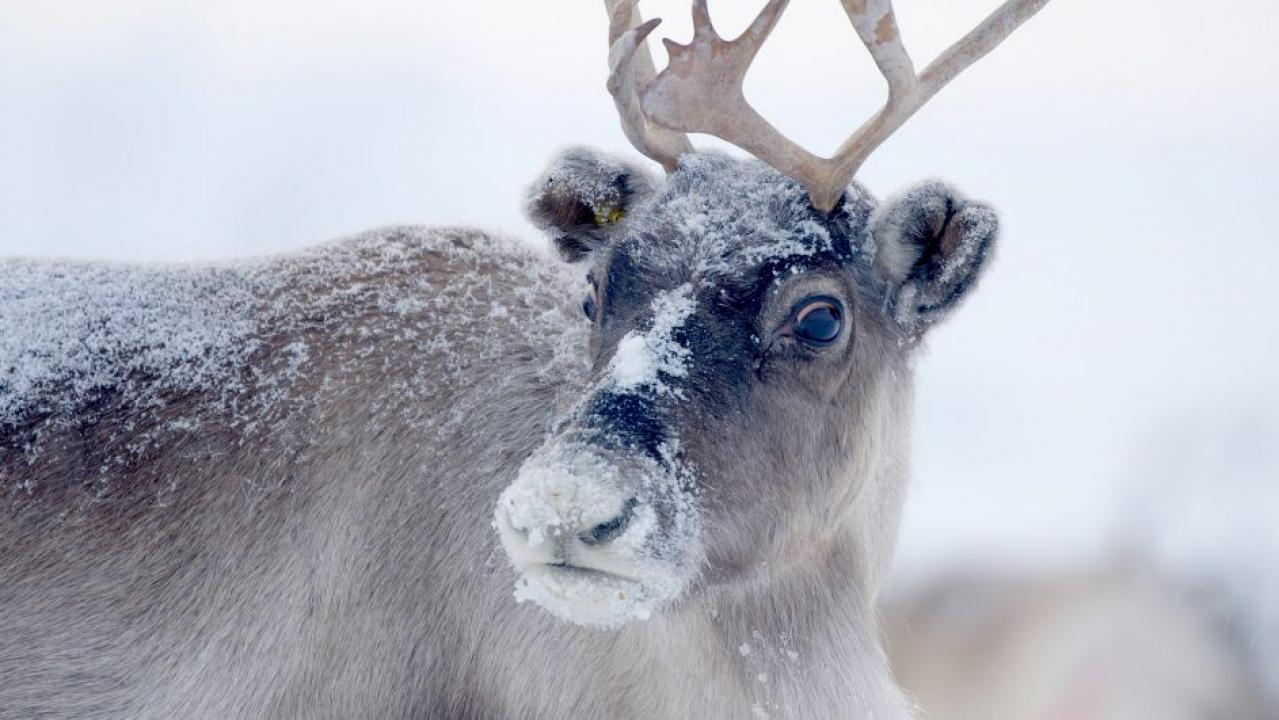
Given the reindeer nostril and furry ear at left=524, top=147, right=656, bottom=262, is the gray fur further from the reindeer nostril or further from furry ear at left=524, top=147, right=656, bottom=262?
the reindeer nostril

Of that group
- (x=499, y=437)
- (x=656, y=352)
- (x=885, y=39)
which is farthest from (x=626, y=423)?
(x=885, y=39)

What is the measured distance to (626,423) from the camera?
390cm

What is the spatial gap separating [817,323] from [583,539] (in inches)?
45.8

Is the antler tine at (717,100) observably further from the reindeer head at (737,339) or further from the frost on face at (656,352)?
the frost on face at (656,352)

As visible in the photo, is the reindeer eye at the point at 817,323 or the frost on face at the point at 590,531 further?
the reindeer eye at the point at 817,323

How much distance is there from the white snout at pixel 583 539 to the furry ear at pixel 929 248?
1.36m

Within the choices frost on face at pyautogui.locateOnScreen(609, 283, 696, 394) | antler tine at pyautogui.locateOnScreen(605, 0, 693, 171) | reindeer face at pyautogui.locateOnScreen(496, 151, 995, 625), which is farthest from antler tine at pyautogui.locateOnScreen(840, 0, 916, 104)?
frost on face at pyautogui.locateOnScreen(609, 283, 696, 394)

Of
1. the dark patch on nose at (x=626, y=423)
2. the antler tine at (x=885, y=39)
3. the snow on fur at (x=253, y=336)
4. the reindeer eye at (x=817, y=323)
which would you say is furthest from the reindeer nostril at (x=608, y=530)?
the antler tine at (x=885, y=39)

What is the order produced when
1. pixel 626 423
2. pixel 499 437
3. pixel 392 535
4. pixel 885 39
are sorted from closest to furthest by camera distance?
pixel 626 423 < pixel 885 39 < pixel 392 535 < pixel 499 437

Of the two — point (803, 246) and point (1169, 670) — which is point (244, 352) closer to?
point (803, 246)

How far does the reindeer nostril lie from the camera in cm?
360

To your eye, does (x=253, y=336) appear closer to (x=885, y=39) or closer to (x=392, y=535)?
(x=392, y=535)

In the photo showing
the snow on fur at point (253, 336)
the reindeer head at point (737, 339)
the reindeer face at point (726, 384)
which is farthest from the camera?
the snow on fur at point (253, 336)

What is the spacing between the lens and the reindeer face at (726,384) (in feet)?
12.1
